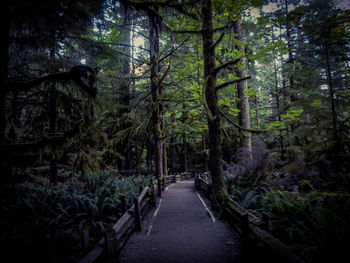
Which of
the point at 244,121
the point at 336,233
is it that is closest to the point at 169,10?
the point at 336,233

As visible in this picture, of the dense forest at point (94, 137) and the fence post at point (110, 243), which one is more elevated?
the dense forest at point (94, 137)

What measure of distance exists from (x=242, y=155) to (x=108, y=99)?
9.79 meters

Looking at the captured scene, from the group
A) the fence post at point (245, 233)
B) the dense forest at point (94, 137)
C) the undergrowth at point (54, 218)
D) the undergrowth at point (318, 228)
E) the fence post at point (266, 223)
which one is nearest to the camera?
the undergrowth at point (318, 228)

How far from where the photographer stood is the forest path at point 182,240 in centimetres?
461

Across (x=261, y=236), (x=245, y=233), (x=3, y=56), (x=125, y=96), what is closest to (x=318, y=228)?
(x=261, y=236)

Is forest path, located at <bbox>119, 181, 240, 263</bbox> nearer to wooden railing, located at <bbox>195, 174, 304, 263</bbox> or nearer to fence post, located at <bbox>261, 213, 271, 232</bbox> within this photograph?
wooden railing, located at <bbox>195, 174, 304, 263</bbox>

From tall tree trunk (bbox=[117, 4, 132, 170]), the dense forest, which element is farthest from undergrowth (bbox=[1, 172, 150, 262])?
tall tree trunk (bbox=[117, 4, 132, 170])

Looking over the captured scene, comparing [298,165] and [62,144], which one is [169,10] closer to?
[62,144]

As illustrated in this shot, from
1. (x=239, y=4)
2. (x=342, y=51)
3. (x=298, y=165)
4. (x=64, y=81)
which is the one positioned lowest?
(x=298, y=165)

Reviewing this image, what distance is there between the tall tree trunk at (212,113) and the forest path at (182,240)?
1338mm

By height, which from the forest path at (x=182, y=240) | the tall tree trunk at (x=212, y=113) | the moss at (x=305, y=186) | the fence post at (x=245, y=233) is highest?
the tall tree trunk at (x=212, y=113)

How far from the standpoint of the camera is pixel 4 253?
372 cm

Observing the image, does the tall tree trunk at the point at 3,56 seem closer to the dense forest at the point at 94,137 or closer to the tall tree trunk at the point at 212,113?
the dense forest at the point at 94,137

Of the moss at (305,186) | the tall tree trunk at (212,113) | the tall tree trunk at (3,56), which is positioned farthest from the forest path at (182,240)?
the tall tree trunk at (3,56)
